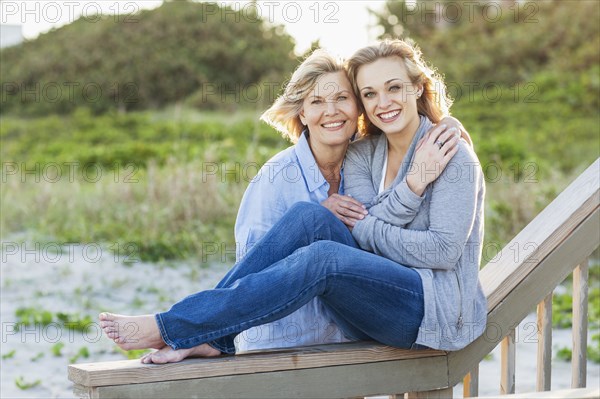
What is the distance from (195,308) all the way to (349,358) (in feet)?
1.32

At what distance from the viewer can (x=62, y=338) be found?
4.76 metres

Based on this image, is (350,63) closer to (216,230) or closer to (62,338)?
(62,338)

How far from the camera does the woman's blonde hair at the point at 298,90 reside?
8.70 feet

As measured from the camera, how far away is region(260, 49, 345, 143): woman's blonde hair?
2652mm

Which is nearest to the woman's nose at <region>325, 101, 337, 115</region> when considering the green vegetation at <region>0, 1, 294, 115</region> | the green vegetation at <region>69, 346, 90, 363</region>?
the green vegetation at <region>69, 346, 90, 363</region>

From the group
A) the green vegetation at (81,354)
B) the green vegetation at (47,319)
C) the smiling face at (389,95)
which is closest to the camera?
the smiling face at (389,95)

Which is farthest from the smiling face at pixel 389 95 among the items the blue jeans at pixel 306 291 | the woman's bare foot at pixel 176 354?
the woman's bare foot at pixel 176 354

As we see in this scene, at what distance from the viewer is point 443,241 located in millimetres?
2223

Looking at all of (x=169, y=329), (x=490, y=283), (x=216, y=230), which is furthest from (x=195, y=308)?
(x=216, y=230)

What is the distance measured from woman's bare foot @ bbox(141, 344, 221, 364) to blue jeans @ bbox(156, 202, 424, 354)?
15 millimetres

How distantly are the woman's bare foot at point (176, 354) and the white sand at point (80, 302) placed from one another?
2.04m

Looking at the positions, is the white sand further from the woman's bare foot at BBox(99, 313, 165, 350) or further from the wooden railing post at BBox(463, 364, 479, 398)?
the woman's bare foot at BBox(99, 313, 165, 350)

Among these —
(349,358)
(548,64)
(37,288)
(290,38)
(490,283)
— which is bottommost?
(349,358)

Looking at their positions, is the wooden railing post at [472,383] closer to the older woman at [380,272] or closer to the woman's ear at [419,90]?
the older woman at [380,272]
